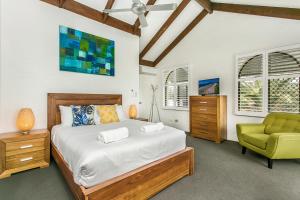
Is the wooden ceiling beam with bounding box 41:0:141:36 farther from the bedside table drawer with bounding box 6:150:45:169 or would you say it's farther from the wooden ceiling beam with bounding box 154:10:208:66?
the bedside table drawer with bounding box 6:150:45:169

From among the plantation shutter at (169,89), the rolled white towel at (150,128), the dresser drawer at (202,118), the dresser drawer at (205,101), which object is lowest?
the dresser drawer at (202,118)

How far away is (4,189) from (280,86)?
5136 millimetres

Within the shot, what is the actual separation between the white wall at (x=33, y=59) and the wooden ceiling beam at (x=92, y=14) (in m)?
0.10

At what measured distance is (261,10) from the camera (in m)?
3.45

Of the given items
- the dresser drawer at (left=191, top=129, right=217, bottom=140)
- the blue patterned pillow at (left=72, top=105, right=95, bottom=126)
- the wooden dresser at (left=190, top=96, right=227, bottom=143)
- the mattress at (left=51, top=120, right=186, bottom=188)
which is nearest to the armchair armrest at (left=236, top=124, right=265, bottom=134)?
the wooden dresser at (left=190, top=96, right=227, bottom=143)

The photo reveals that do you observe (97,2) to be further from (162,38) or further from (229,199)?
(229,199)

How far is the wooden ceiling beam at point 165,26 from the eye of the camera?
13.6 feet

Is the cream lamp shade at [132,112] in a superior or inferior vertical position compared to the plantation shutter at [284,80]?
inferior

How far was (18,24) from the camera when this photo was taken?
Result: 2.78 m

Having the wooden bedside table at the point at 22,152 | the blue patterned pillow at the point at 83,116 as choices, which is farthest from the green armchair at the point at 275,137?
the wooden bedside table at the point at 22,152

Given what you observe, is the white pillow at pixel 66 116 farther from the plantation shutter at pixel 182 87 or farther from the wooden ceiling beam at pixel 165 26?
the plantation shutter at pixel 182 87

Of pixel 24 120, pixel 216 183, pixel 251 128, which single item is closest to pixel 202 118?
pixel 251 128

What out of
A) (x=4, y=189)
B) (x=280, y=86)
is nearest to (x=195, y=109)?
(x=280, y=86)

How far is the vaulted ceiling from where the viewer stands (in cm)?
326
